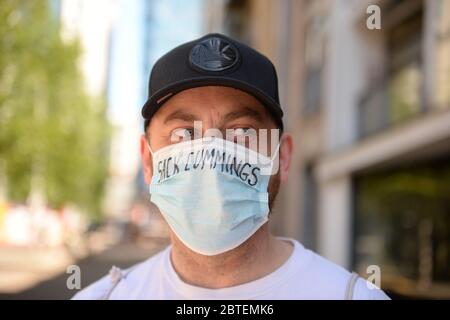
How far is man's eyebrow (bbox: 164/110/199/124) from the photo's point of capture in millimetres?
1458

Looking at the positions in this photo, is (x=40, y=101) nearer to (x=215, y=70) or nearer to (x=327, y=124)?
(x=215, y=70)

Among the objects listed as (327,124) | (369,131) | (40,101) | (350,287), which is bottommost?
(350,287)

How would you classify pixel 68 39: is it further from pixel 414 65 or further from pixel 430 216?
pixel 430 216

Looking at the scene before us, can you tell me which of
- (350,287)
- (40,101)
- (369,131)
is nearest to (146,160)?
(350,287)

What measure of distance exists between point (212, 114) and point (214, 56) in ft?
0.45

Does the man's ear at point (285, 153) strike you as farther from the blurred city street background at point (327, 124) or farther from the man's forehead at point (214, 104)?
the blurred city street background at point (327, 124)

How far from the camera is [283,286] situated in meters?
1.46

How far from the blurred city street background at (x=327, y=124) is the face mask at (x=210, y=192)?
5.51 ft

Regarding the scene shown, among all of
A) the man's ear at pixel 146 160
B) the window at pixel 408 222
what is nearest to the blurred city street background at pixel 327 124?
the window at pixel 408 222

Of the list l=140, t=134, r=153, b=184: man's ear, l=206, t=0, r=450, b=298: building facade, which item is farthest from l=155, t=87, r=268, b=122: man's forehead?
l=206, t=0, r=450, b=298: building facade

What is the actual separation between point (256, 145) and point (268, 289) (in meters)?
0.34

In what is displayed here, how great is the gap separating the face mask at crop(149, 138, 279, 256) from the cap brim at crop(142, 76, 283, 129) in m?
0.11

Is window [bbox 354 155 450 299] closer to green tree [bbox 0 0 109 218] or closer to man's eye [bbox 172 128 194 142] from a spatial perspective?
green tree [bbox 0 0 109 218]
